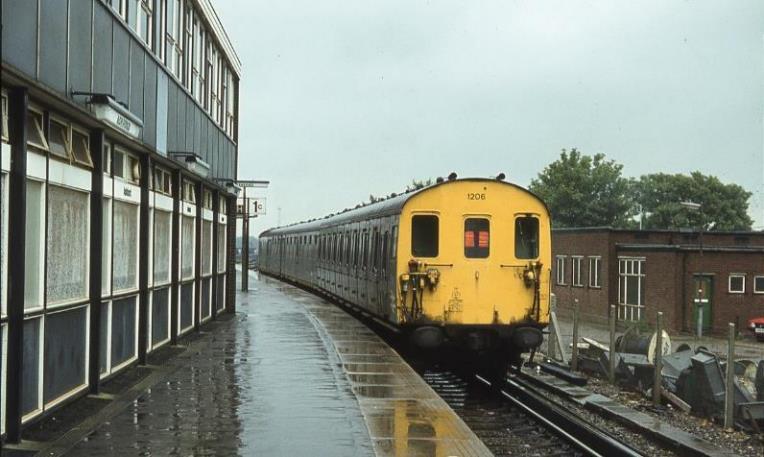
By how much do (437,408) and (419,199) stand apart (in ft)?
17.6

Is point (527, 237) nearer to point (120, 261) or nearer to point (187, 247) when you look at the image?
point (120, 261)

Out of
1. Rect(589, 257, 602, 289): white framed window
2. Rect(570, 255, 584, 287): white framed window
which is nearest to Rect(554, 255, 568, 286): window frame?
Rect(570, 255, 584, 287): white framed window

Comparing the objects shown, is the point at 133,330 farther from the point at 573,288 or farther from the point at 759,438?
the point at 573,288

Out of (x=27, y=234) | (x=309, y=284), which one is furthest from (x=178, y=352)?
(x=309, y=284)

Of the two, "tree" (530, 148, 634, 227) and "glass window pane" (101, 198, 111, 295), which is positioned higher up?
"tree" (530, 148, 634, 227)

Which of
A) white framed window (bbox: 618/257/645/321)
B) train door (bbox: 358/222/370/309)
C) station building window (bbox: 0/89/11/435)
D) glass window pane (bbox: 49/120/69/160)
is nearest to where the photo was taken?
station building window (bbox: 0/89/11/435)

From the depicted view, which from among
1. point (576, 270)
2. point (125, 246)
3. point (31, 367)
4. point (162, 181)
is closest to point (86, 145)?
point (125, 246)

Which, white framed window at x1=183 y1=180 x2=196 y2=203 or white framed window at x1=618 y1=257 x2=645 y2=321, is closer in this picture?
white framed window at x1=183 y1=180 x2=196 y2=203

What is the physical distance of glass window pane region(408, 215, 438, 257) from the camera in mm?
15602

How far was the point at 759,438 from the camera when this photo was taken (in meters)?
11.7

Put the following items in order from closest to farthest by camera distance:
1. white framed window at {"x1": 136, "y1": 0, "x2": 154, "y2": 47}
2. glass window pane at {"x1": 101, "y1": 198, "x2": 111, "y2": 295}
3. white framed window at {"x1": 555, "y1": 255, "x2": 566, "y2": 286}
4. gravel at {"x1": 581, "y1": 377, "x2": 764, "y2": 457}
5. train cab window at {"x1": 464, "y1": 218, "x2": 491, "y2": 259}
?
gravel at {"x1": 581, "y1": 377, "x2": 764, "y2": 457} < glass window pane at {"x1": 101, "y1": 198, "x2": 111, "y2": 295} < white framed window at {"x1": 136, "y1": 0, "x2": 154, "y2": 47} < train cab window at {"x1": 464, "y1": 218, "x2": 491, "y2": 259} < white framed window at {"x1": 555, "y1": 255, "x2": 566, "y2": 286}

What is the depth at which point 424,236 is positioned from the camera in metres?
15.7

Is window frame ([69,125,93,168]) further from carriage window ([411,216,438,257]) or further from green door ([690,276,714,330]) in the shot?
green door ([690,276,714,330])

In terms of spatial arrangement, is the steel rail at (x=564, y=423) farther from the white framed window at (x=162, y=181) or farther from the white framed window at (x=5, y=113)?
the white framed window at (x=5, y=113)
